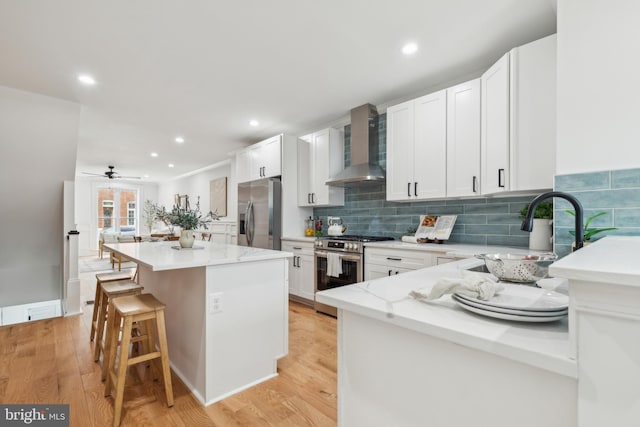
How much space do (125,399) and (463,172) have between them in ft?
10.4

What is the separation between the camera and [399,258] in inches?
116

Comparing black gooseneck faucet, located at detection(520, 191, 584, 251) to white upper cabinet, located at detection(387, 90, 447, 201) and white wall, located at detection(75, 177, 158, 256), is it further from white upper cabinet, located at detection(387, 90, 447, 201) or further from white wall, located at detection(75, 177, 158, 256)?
white wall, located at detection(75, 177, 158, 256)

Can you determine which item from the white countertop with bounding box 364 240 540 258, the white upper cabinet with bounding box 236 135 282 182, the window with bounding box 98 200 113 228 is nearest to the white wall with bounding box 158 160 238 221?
the white upper cabinet with bounding box 236 135 282 182

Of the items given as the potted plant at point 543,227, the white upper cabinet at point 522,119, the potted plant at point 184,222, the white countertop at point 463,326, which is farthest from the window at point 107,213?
the potted plant at point 543,227

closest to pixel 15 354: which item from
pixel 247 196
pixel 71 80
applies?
pixel 71 80

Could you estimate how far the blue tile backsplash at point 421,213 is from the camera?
9.30 ft

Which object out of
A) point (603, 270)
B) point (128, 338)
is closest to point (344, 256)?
point (128, 338)

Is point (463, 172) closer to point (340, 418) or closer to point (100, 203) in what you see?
point (340, 418)

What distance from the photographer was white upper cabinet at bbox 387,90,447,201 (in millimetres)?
2967

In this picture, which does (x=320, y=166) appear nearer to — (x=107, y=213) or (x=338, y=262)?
(x=338, y=262)

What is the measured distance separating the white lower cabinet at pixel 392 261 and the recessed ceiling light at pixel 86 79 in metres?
3.30

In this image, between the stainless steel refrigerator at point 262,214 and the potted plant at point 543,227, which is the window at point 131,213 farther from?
the potted plant at point 543,227

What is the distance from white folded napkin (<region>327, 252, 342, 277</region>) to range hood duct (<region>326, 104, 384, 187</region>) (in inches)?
37.4

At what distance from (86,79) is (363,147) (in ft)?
9.92
